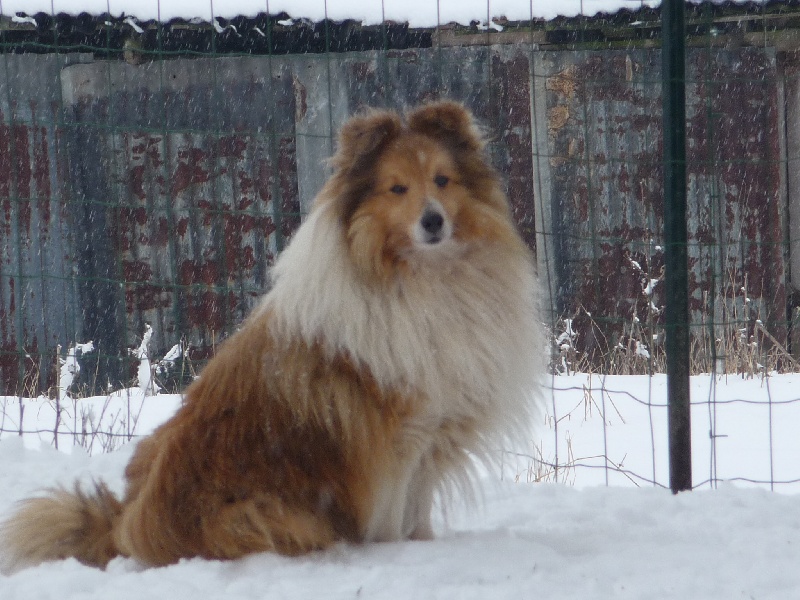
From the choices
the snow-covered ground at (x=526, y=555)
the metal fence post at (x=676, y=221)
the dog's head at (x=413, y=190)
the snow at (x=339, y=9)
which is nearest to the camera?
the snow-covered ground at (x=526, y=555)

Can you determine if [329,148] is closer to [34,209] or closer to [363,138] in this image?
[34,209]

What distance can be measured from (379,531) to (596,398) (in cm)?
337

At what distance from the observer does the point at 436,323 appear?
356 centimetres

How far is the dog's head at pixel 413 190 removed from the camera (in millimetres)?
3551

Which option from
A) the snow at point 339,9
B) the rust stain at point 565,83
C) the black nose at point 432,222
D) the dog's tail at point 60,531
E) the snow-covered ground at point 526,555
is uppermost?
the snow at point 339,9

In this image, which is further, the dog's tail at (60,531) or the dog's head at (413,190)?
the dog's head at (413,190)

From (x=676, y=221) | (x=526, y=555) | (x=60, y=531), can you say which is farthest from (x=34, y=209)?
(x=526, y=555)

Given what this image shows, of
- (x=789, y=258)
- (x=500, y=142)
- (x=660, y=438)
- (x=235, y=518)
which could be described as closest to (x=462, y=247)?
(x=235, y=518)

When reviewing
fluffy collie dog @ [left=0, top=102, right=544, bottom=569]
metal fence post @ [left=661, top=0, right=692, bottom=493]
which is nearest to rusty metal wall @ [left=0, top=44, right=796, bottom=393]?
metal fence post @ [left=661, top=0, right=692, bottom=493]

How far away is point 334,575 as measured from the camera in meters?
3.14

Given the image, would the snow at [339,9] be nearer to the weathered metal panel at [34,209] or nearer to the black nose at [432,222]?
the weathered metal panel at [34,209]

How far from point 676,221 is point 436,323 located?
1331 mm

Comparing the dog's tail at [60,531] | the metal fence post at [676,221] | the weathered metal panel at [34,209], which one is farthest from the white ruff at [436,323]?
the weathered metal panel at [34,209]

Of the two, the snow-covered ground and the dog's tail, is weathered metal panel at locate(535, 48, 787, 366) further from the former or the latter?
the dog's tail
